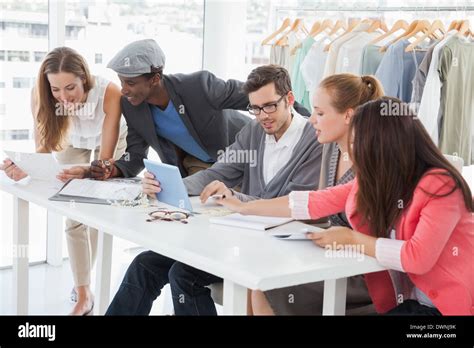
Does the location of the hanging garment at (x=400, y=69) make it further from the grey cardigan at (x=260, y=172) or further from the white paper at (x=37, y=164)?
the white paper at (x=37, y=164)

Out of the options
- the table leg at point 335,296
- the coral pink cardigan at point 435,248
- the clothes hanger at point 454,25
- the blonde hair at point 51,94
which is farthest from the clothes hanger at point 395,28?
the table leg at point 335,296

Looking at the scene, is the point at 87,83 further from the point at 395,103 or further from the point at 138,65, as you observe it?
the point at 395,103

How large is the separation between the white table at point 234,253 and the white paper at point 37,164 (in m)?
0.31

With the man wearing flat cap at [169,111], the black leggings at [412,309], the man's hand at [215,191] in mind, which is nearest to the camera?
the black leggings at [412,309]

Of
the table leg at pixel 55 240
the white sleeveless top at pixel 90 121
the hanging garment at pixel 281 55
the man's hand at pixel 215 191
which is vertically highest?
the hanging garment at pixel 281 55

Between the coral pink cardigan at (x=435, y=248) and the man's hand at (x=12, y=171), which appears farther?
the man's hand at (x=12, y=171)

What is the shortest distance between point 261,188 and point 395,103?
2.62 ft

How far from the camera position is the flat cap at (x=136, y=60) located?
2760 millimetres

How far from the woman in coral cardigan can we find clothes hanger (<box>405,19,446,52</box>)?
156cm

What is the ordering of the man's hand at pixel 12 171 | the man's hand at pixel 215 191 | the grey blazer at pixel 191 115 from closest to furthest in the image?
the man's hand at pixel 215 191
the man's hand at pixel 12 171
the grey blazer at pixel 191 115

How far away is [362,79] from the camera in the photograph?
7.54 feet

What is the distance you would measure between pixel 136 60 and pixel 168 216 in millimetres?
846

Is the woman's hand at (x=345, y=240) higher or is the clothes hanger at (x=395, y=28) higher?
the clothes hanger at (x=395, y=28)

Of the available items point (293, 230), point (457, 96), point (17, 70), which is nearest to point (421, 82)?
point (457, 96)
